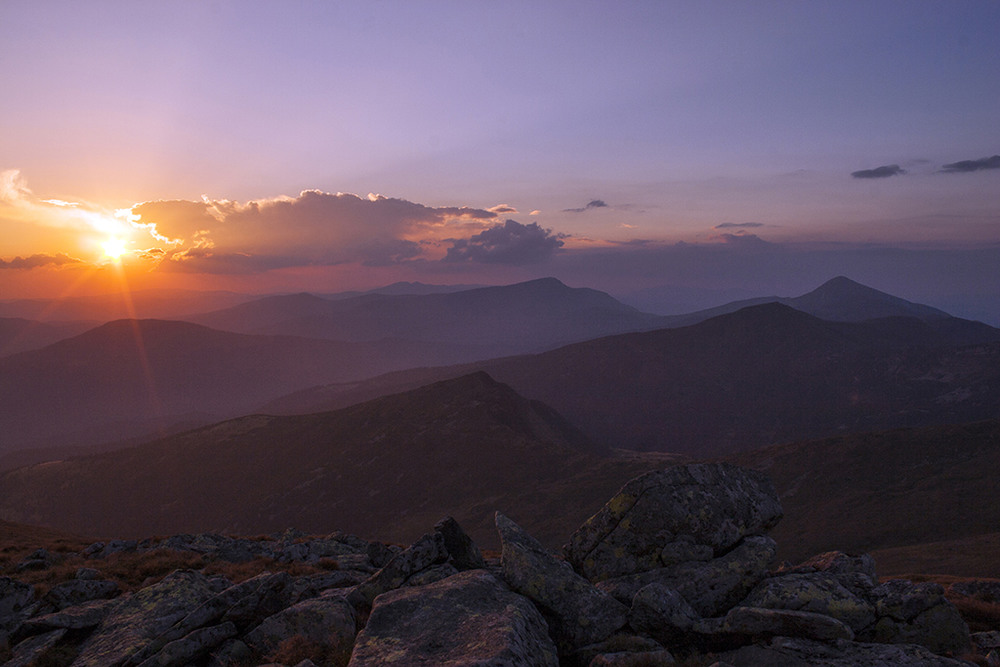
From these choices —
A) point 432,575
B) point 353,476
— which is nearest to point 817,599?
point 432,575

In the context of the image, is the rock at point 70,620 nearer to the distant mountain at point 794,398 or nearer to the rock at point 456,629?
the rock at point 456,629

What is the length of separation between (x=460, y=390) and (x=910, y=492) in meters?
86.0

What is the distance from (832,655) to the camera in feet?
31.7

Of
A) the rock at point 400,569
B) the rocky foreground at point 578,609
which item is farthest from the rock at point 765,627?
the rock at point 400,569

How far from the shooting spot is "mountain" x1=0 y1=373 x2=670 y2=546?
79.8 m

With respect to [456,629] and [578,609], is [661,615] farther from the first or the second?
[456,629]

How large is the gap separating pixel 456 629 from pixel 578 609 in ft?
10.7

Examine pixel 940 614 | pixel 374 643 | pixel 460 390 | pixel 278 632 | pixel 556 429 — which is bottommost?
pixel 556 429

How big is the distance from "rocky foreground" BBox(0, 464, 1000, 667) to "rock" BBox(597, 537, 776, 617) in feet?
0.13

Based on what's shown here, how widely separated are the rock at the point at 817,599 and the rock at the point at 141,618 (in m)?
14.6

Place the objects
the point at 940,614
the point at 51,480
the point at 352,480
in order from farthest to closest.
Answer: the point at 51,480
the point at 352,480
the point at 940,614

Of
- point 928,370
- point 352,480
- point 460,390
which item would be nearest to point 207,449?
point 352,480

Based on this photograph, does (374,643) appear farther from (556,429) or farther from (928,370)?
(928,370)

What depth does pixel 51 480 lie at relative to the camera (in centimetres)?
10944
